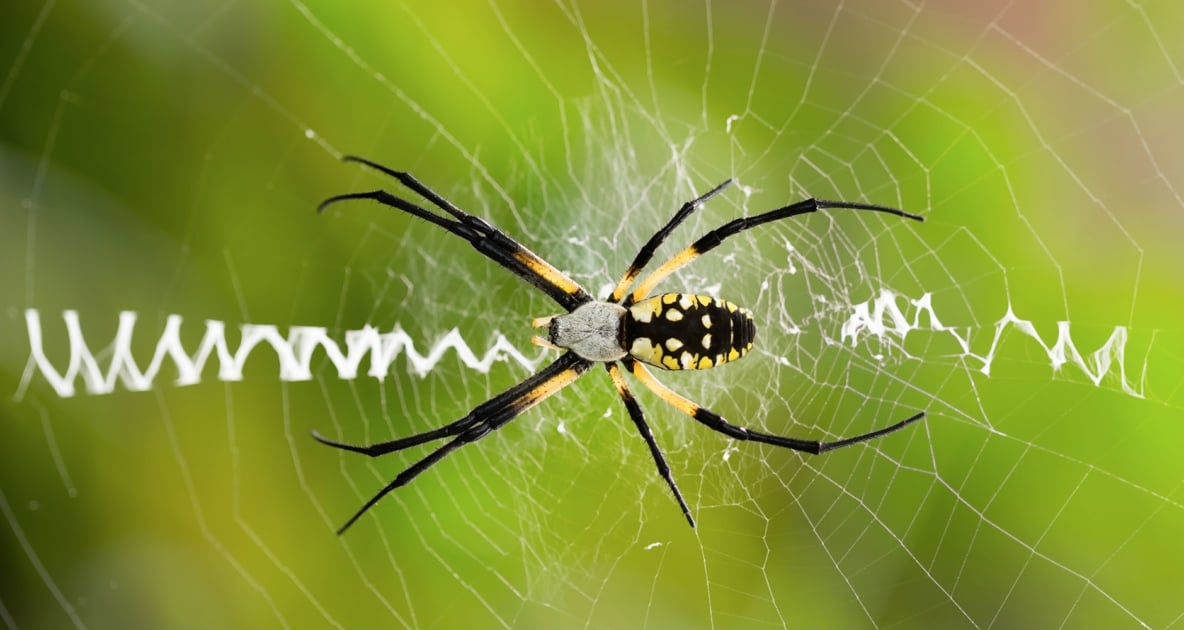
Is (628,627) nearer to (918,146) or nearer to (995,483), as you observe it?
(995,483)

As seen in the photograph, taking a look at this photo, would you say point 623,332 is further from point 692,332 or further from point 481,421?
point 481,421

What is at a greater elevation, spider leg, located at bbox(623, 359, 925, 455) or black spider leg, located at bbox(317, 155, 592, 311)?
black spider leg, located at bbox(317, 155, 592, 311)

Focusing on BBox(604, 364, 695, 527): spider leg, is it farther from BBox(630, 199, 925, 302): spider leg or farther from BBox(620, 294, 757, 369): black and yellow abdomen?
BBox(630, 199, 925, 302): spider leg

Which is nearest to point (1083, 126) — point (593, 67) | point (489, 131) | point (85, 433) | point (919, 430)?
point (919, 430)

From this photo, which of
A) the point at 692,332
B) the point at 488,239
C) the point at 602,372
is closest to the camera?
the point at 692,332

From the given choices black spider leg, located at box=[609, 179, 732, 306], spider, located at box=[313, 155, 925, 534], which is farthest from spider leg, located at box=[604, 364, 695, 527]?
black spider leg, located at box=[609, 179, 732, 306]

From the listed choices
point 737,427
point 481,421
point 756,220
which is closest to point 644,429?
point 737,427

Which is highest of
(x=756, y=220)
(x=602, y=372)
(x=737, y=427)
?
(x=756, y=220)
